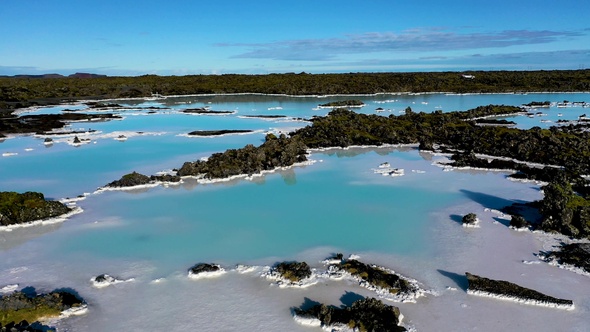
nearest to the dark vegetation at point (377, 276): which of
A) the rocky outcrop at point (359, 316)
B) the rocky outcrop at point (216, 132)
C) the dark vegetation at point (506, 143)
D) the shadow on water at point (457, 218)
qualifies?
the rocky outcrop at point (359, 316)

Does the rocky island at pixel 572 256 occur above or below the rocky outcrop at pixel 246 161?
below

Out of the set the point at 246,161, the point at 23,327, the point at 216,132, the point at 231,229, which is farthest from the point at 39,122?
the point at 23,327

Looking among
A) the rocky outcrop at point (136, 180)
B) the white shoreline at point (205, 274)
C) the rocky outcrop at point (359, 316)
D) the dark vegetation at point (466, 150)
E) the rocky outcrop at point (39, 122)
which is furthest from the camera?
the rocky outcrop at point (39, 122)

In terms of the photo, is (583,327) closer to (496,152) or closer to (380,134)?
(496,152)

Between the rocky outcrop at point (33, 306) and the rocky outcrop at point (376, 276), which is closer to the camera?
the rocky outcrop at point (33, 306)

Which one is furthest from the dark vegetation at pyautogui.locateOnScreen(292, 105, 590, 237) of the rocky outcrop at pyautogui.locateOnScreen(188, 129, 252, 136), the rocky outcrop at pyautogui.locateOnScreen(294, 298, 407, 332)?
the rocky outcrop at pyautogui.locateOnScreen(294, 298, 407, 332)

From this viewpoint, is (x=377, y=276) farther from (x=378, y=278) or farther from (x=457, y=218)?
(x=457, y=218)

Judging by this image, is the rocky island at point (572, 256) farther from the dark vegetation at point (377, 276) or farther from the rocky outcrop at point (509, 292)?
the dark vegetation at point (377, 276)
